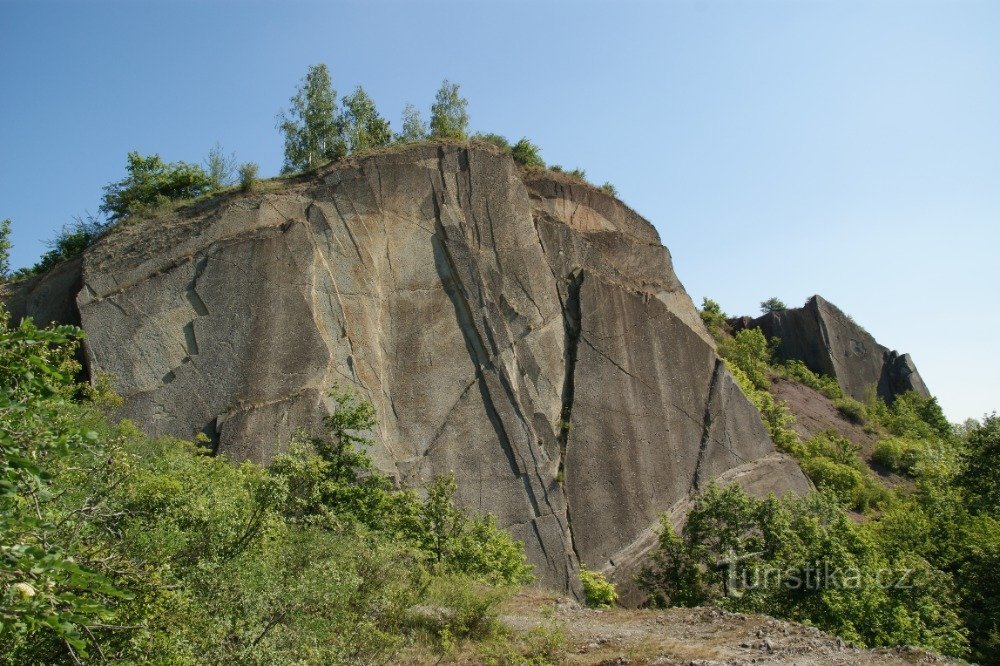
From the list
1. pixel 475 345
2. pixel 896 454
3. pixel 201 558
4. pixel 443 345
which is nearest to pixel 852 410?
pixel 896 454

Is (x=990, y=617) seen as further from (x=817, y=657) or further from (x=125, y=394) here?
(x=125, y=394)

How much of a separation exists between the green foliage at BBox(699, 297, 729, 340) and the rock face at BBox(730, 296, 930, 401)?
Answer: 21.9 ft

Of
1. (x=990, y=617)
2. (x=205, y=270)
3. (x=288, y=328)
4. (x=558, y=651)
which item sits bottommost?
(x=990, y=617)

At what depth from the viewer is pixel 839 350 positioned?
52.1 metres

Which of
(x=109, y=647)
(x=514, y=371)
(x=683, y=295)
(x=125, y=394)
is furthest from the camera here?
(x=683, y=295)

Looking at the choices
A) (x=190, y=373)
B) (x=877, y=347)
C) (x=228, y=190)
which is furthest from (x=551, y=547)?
(x=877, y=347)

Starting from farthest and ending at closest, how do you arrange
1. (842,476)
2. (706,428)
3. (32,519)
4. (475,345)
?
(842,476), (706,428), (475,345), (32,519)

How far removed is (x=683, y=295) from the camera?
113ft

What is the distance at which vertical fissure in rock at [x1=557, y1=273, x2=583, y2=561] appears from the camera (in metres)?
26.6

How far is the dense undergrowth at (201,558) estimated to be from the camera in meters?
6.50

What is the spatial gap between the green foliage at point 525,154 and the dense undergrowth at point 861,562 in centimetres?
1598

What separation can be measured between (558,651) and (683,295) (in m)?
22.6

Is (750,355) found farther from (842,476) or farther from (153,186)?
(153,186)

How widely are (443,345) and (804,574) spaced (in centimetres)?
1325
